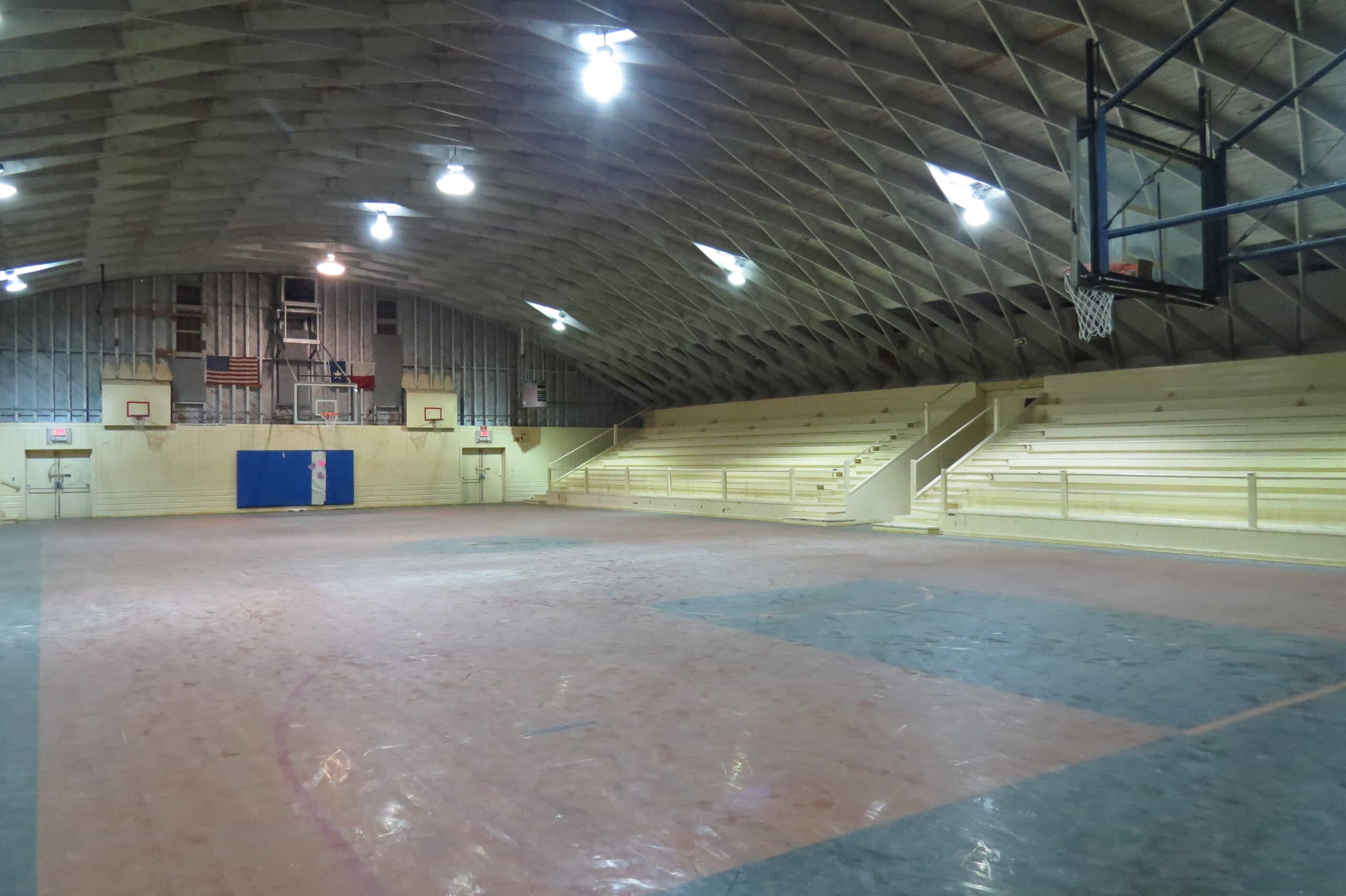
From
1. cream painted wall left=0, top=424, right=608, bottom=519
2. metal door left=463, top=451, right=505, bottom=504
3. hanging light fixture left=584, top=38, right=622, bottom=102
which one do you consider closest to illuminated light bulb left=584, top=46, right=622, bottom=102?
hanging light fixture left=584, top=38, right=622, bottom=102

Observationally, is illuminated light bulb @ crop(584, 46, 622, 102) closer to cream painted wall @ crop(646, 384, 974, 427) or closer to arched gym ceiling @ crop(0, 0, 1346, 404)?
arched gym ceiling @ crop(0, 0, 1346, 404)

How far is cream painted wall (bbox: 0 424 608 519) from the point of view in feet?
84.7

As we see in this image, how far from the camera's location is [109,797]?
398cm

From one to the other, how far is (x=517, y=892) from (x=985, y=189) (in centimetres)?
Result: 1538

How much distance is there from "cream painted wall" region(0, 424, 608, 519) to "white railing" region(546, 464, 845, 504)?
4.70 m

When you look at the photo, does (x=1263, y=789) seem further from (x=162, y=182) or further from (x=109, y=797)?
(x=162, y=182)

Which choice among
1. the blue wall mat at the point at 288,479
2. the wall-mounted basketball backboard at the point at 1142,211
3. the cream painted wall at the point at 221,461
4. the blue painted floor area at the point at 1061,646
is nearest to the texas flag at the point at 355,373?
the cream painted wall at the point at 221,461

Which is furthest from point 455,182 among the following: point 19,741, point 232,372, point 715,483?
point 232,372

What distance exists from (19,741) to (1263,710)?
23.5ft

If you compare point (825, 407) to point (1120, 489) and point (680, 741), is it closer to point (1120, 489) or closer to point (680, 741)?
point (1120, 489)

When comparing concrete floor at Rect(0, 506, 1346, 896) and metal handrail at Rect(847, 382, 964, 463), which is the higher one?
metal handrail at Rect(847, 382, 964, 463)

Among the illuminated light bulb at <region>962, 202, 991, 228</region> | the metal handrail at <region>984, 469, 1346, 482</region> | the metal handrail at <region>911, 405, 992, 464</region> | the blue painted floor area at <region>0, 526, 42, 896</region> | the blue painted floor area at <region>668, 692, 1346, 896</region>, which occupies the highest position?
the illuminated light bulb at <region>962, 202, 991, 228</region>

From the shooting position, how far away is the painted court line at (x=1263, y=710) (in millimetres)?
4770

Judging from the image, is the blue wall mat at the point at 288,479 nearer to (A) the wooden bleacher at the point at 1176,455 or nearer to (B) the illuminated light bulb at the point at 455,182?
(B) the illuminated light bulb at the point at 455,182
